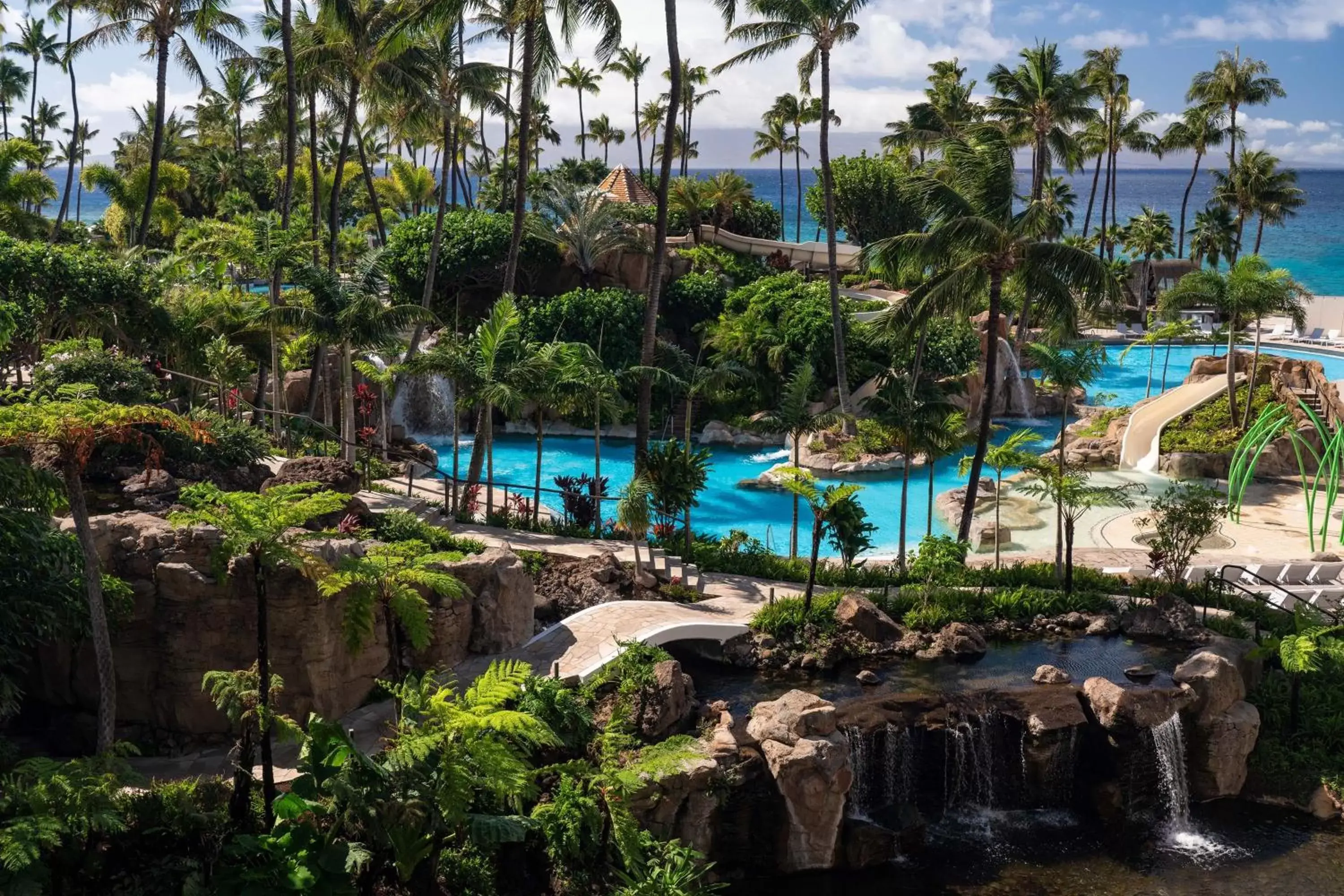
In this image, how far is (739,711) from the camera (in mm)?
19391

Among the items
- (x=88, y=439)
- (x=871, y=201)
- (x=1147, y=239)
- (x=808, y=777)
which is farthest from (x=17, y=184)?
(x=1147, y=239)

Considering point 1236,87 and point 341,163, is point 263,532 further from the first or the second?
point 1236,87

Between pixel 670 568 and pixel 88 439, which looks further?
pixel 670 568

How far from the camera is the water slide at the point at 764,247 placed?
1972 inches

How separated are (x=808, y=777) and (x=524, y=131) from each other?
681 inches

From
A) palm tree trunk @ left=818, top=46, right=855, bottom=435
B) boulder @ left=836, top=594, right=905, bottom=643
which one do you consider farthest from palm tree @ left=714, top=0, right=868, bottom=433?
boulder @ left=836, top=594, right=905, bottom=643

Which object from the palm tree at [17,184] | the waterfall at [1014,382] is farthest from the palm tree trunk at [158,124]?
the waterfall at [1014,382]

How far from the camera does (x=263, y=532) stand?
13.3 metres

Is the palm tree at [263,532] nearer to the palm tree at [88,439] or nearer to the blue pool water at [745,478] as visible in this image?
the palm tree at [88,439]

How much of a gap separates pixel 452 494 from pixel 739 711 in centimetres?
1176

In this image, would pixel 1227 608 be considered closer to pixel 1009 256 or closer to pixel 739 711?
pixel 1009 256

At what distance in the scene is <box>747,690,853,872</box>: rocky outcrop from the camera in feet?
55.4

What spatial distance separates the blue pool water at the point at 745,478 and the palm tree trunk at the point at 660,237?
3.99 m

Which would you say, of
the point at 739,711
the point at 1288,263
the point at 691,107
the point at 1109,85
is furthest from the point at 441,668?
the point at 1288,263
